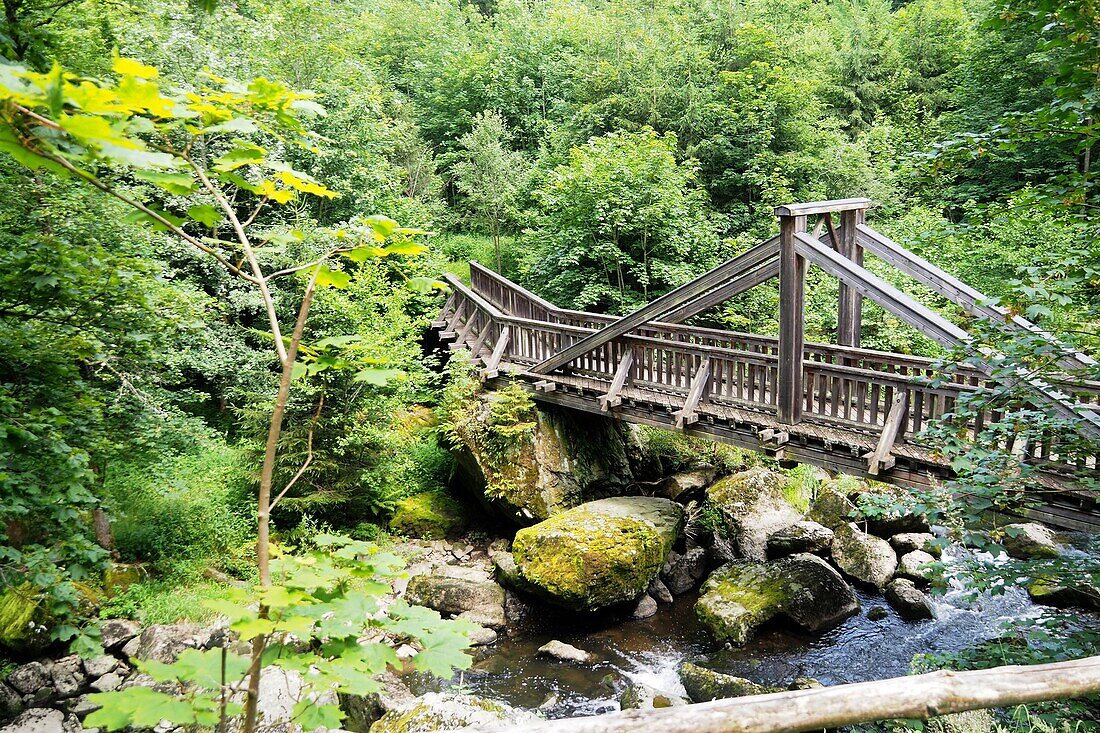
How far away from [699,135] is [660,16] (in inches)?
274

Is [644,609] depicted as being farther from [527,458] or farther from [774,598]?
[527,458]

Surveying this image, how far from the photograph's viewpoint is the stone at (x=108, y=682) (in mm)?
6797

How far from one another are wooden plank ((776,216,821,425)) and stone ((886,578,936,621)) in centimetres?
314

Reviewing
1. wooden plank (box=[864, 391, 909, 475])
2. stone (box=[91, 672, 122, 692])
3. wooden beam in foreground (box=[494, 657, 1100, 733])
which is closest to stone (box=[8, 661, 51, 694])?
stone (box=[91, 672, 122, 692])

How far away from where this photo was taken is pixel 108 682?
6867 mm

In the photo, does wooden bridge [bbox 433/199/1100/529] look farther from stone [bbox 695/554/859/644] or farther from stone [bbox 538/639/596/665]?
stone [bbox 538/639/596/665]

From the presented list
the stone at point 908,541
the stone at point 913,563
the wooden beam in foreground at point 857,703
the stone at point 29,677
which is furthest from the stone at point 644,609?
the wooden beam in foreground at point 857,703

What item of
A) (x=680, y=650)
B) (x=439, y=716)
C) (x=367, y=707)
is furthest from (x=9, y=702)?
(x=680, y=650)

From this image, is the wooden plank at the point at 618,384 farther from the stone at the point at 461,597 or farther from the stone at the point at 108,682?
the stone at the point at 108,682

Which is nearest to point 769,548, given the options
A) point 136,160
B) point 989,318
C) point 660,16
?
point 989,318

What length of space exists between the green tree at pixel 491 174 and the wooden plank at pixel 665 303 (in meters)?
8.99

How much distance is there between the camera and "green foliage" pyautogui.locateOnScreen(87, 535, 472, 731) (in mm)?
1599

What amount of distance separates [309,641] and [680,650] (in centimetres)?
743

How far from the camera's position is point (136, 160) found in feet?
4.77
